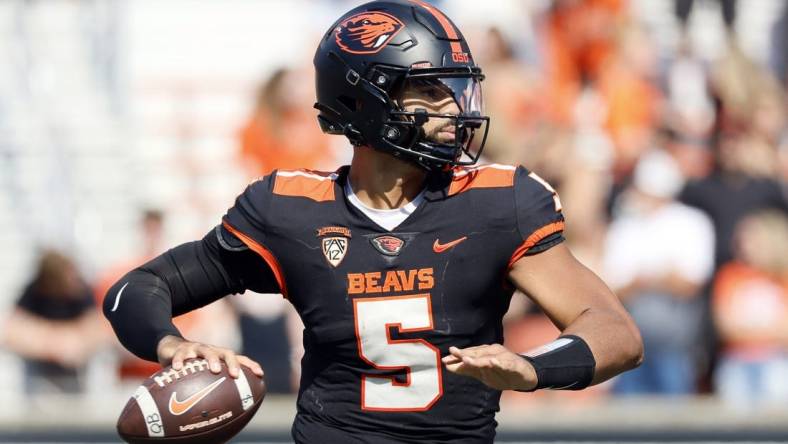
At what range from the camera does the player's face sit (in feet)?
11.7

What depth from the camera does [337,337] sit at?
137 inches

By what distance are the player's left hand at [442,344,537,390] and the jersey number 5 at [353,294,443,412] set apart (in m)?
0.45

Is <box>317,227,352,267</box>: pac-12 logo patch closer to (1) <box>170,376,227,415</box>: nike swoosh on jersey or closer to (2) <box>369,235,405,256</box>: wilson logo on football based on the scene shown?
(2) <box>369,235,405,256</box>: wilson logo on football

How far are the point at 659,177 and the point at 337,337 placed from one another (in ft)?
15.3

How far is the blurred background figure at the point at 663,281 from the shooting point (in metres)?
7.41

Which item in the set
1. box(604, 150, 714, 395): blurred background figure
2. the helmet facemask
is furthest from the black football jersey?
box(604, 150, 714, 395): blurred background figure

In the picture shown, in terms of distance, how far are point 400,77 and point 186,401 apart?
1.00 metres

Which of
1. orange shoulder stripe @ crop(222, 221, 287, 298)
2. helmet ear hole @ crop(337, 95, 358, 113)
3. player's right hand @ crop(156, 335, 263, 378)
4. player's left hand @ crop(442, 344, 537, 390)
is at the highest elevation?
helmet ear hole @ crop(337, 95, 358, 113)

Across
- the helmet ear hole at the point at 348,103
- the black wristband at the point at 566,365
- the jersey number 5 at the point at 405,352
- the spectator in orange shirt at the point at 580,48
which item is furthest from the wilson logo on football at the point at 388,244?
the spectator in orange shirt at the point at 580,48

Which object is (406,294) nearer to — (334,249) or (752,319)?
(334,249)

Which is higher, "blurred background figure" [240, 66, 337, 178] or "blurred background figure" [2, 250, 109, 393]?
"blurred background figure" [240, 66, 337, 178]

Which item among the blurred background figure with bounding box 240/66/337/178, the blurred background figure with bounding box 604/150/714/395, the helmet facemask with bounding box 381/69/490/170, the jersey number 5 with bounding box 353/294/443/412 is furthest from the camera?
the blurred background figure with bounding box 240/66/337/178

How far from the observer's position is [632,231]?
758cm

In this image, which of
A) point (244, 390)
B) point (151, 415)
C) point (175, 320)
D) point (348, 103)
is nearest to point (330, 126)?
point (348, 103)
